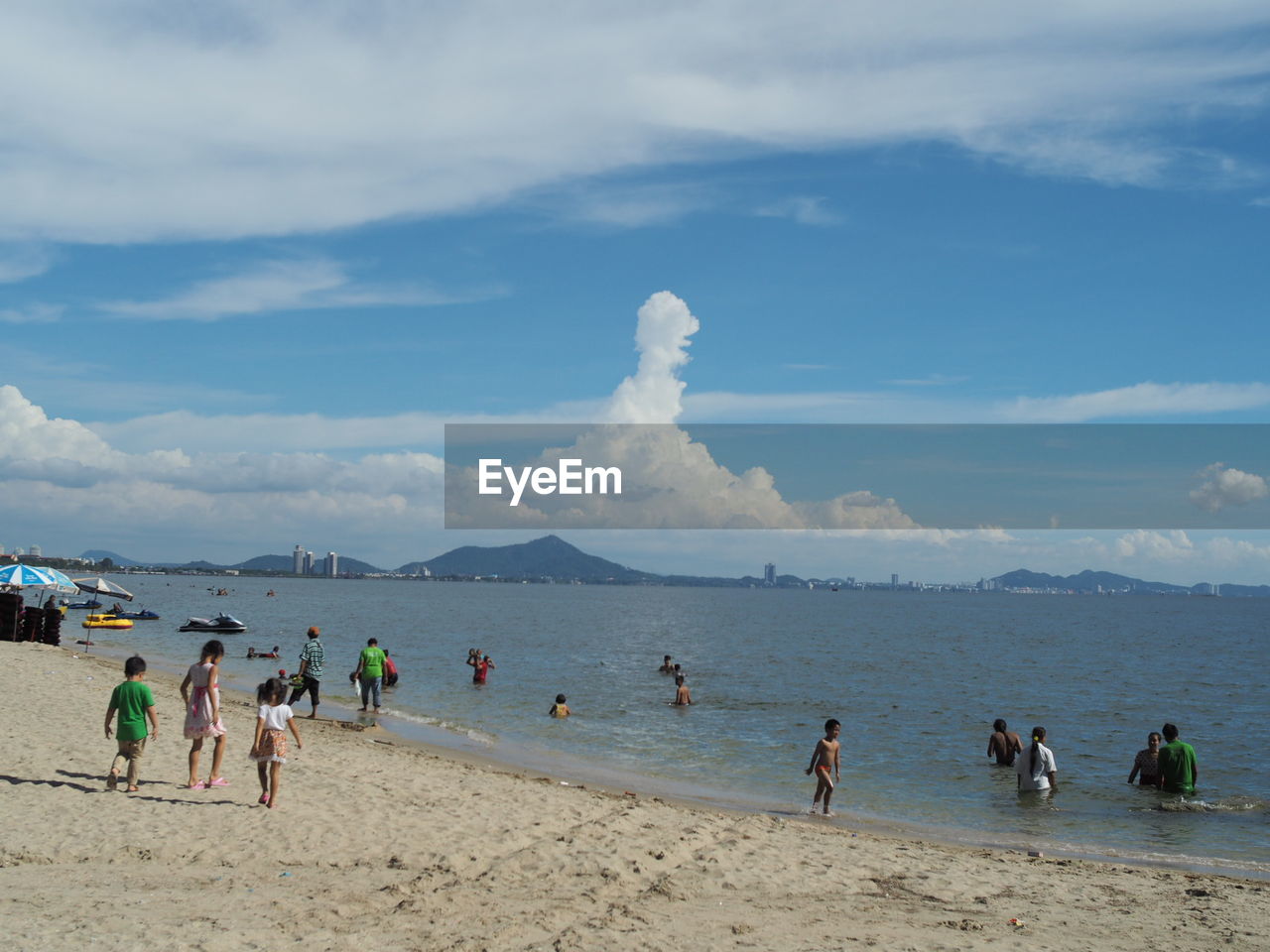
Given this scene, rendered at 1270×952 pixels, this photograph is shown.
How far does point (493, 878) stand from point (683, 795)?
825 centimetres

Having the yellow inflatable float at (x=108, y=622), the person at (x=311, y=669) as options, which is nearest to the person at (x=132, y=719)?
the person at (x=311, y=669)

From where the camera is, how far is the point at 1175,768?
19109mm

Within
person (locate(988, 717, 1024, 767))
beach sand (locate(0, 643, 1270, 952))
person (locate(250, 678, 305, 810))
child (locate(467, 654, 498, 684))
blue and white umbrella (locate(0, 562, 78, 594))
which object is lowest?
child (locate(467, 654, 498, 684))

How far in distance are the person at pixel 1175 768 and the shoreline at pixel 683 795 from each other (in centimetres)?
471

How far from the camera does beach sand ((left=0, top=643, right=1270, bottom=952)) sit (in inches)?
323

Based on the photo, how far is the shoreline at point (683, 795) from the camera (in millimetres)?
14211

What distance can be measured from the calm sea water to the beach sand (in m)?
3.75

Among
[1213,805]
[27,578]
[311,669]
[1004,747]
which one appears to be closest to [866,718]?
[1004,747]

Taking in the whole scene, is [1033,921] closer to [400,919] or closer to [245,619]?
[400,919]

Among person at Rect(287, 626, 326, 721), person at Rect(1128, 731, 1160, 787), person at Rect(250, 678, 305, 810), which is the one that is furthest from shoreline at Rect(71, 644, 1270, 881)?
person at Rect(250, 678, 305, 810)

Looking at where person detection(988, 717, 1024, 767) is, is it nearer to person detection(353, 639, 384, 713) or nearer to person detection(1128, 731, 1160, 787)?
person detection(1128, 731, 1160, 787)

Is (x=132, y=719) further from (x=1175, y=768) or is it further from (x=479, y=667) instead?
(x=479, y=667)

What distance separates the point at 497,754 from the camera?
21328mm

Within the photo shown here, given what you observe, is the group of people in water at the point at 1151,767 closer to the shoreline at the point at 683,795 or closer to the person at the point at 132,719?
the shoreline at the point at 683,795
